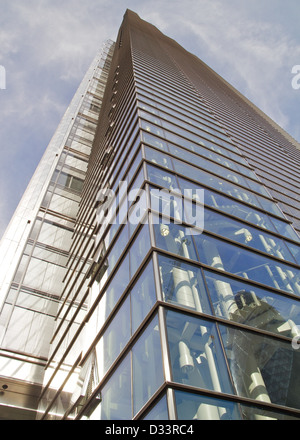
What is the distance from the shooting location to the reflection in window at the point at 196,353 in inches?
213

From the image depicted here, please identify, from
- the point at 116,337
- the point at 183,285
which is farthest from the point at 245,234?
the point at 116,337

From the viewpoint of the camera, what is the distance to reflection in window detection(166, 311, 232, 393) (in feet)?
17.8

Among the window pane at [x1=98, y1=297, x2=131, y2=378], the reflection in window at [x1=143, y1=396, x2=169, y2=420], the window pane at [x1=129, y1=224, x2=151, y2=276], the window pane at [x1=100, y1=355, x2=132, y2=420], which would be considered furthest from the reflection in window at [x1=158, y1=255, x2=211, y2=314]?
the reflection in window at [x1=143, y1=396, x2=169, y2=420]

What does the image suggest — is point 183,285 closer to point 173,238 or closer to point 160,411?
point 173,238

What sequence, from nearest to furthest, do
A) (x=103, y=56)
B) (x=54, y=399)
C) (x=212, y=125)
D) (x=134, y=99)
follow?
1. (x=54, y=399)
2. (x=134, y=99)
3. (x=212, y=125)
4. (x=103, y=56)

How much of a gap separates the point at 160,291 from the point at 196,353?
51.7 inches

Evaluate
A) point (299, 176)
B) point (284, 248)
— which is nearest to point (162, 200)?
point (284, 248)

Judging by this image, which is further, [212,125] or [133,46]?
[133,46]

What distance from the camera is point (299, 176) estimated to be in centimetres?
2605

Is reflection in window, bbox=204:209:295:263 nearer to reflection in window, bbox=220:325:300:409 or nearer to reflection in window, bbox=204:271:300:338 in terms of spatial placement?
reflection in window, bbox=204:271:300:338

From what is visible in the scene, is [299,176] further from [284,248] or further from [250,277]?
[250,277]

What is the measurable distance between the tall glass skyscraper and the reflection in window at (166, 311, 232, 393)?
2 cm

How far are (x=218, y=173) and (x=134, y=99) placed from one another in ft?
24.4

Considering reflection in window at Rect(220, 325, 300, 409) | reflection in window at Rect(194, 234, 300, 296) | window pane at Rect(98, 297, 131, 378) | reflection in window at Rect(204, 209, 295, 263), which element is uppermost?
reflection in window at Rect(204, 209, 295, 263)
